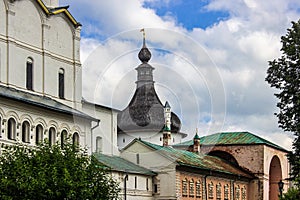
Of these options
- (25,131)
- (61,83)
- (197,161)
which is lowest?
(197,161)

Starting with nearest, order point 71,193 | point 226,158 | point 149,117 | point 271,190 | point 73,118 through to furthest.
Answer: point 71,193
point 73,118
point 149,117
point 226,158
point 271,190

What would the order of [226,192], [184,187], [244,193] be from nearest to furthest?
1. [184,187]
2. [226,192]
3. [244,193]

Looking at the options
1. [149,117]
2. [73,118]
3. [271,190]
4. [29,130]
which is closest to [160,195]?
[149,117]

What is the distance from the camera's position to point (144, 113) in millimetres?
66812

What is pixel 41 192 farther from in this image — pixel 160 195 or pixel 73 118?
pixel 160 195

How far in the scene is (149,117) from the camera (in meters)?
66.2

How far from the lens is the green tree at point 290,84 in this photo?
43969 millimetres

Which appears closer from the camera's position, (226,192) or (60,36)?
(60,36)

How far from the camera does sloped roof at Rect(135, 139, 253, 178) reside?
77188mm

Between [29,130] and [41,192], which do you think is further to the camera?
[29,130]

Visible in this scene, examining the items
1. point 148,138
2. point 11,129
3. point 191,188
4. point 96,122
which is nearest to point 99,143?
point 96,122

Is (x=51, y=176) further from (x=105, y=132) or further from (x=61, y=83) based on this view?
(x=105, y=132)

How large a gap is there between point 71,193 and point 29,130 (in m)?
15.4

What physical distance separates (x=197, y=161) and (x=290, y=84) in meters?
38.8
